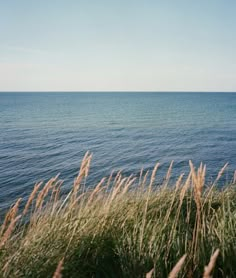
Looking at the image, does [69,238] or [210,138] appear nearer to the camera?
[69,238]

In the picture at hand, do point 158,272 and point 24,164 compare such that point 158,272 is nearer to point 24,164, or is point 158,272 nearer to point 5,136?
point 24,164

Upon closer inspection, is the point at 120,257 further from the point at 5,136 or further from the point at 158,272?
the point at 5,136

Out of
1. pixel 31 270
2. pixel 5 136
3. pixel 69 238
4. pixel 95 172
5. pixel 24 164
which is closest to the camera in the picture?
pixel 31 270

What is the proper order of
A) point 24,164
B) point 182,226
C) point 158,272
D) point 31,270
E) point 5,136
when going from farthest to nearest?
point 5,136
point 24,164
point 182,226
point 158,272
point 31,270

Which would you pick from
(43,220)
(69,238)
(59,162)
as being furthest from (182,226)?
(59,162)

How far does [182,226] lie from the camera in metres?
4.43

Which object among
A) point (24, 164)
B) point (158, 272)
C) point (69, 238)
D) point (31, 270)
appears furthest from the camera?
point (24, 164)

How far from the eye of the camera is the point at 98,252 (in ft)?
12.7

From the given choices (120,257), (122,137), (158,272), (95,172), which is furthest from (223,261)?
(122,137)

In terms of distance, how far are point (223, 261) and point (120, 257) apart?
1.22 metres

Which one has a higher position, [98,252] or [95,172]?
[98,252]

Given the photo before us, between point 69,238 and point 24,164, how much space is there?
18460 mm

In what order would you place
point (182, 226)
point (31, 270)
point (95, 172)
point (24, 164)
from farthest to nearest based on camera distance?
point (24, 164) → point (95, 172) → point (182, 226) → point (31, 270)

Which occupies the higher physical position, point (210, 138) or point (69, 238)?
point (69, 238)
